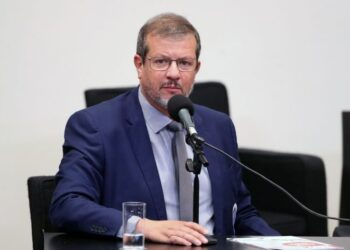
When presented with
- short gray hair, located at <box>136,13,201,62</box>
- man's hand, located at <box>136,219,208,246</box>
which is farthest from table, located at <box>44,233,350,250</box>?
short gray hair, located at <box>136,13,201,62</box>

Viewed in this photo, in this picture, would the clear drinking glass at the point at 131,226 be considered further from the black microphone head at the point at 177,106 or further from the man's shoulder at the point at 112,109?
the man's shoulder at the point at 112,109

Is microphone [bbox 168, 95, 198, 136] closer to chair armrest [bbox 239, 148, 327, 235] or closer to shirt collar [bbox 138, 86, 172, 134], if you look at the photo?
shirt collar [bbox 138, 86, 172, 134]

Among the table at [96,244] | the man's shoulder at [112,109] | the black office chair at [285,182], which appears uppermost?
the man's shoulder at [112,109]

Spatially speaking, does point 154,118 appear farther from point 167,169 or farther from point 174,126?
point 167,169

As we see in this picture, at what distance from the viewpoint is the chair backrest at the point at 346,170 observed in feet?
12.6

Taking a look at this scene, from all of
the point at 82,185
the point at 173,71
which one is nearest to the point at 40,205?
the point at 82,185

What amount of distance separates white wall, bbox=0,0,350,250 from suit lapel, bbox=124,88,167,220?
1.13 m

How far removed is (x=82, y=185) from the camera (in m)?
2.38

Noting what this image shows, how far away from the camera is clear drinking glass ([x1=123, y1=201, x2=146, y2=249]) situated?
1.97 m

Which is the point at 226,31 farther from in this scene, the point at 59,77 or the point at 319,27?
the point at 59,77

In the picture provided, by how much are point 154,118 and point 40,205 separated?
1.55ft

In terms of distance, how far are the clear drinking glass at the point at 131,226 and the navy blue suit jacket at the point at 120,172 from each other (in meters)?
0.16

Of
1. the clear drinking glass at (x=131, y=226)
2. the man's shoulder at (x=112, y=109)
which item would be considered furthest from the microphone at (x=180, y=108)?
the man's shoulder at (x=112, y=109)

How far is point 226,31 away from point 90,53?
2.52 ft
